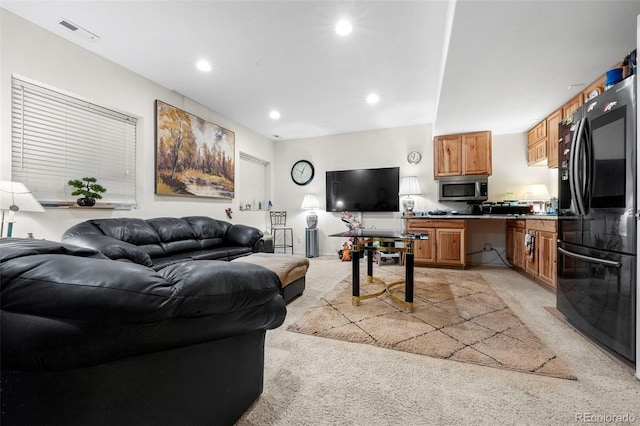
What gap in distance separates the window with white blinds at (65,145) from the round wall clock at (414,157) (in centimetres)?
459

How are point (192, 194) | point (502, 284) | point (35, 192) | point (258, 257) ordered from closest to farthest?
point (35, 192) < point (258, 257) < point (502, 284) < point (192, 194)

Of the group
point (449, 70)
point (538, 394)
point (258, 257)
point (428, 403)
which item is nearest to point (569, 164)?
point (449, 70)

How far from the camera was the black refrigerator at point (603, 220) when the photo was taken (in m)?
1.59

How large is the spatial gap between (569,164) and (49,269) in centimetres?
314

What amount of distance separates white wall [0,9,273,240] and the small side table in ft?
7.00

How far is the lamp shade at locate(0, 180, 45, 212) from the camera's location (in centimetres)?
188

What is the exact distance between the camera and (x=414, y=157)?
509 cm

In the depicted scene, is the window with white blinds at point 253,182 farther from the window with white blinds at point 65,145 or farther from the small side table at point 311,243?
the window with white blinds at point 65,145

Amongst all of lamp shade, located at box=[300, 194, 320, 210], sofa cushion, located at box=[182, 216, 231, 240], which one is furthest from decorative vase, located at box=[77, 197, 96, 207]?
lamp shade, located at box=[300, 194, 320, 210]

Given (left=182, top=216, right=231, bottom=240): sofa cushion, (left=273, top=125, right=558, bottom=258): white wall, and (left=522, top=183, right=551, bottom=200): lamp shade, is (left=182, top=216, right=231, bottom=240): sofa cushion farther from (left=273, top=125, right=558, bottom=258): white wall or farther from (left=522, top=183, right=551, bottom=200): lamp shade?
(left=522, top=183, right=551, bottom=200): lamp shade

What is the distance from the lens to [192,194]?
399 centimetres

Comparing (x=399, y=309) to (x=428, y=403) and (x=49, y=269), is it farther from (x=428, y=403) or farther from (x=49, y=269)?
(x=49, y=269)

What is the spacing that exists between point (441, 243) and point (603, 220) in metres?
2.52

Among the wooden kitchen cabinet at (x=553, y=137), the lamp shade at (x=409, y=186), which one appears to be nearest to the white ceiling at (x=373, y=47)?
the wooden kitchen cabinet at (x=553, y=137)
